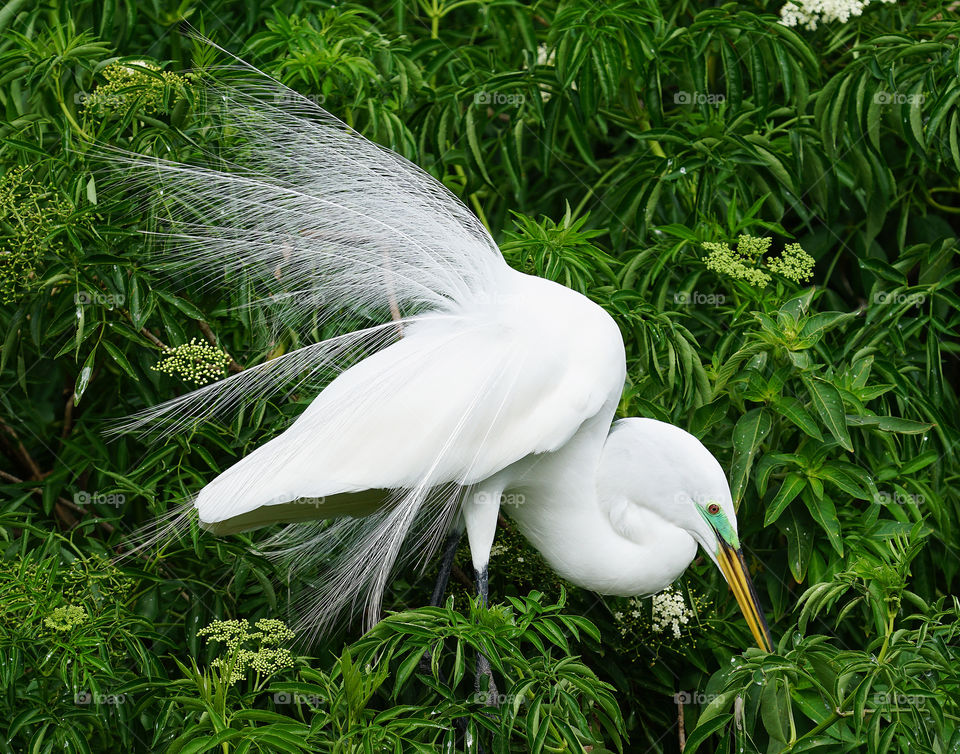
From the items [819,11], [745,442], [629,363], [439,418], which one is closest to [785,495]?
[745,442]

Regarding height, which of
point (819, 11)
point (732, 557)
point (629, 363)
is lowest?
point (732, 557)

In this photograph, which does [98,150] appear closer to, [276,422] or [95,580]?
[276,422]

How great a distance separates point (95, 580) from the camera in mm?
2279

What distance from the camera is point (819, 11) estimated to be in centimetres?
296

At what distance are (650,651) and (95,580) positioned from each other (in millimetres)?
1251

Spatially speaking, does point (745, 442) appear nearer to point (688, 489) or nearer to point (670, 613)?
point (688, 489)

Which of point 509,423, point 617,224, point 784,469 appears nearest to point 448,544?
point 509,423

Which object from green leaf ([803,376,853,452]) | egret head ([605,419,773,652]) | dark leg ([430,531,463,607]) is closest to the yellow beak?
egret head ([605,419,773,652])

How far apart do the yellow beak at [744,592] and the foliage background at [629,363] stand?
7 centimetres

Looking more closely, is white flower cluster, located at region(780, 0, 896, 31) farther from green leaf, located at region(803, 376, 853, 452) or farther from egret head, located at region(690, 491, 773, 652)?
egret head, located at region(690, 491, 773, 652)

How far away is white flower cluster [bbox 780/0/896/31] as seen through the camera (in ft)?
9.56

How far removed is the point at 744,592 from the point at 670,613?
0.17 meters

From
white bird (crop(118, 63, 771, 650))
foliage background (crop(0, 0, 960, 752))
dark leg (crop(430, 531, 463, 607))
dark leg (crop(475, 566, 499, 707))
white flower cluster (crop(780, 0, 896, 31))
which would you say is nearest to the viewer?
foliage background (crop(0, 0, 960, 752))

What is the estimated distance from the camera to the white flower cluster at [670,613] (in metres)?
2.45
